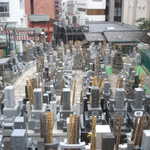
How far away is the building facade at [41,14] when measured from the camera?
44781 millimetres

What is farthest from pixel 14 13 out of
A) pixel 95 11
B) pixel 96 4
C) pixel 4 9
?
pixel 95 11

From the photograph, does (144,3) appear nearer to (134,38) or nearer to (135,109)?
(134,38)

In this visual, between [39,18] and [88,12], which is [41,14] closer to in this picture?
[39,18]

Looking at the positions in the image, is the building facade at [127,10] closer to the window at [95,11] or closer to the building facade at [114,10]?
the building facade at [114,10]

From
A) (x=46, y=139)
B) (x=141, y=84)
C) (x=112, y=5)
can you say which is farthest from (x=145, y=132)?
(x=112, y=5)

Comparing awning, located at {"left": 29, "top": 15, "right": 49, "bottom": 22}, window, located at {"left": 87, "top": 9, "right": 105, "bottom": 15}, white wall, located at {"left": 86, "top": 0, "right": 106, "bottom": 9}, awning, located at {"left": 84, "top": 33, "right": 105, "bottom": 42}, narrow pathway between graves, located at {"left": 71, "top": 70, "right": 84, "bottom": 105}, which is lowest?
narrow pathway between graves, located at {"left": 71, "top": 70, "right": 84, "bottom": 105}

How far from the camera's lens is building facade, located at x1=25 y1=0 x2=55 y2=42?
44.8 m

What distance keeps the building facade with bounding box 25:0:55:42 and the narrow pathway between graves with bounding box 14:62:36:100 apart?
1233 cm

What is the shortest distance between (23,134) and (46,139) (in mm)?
1992

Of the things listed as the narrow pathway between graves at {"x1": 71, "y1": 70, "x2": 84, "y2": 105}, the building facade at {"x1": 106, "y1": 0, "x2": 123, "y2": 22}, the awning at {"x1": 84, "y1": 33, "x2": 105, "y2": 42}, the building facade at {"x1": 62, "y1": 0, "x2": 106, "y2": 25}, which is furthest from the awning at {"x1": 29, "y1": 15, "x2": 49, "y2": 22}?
the narrow pathway between graves at {"x1": 71, "y1": 70, "x2": 84, "y2": 105}

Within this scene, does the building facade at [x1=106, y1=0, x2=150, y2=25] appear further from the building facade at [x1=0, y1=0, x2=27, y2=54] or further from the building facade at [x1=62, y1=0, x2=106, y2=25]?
the building facade at [x1=0, y1=0, x2=27, y2=54]

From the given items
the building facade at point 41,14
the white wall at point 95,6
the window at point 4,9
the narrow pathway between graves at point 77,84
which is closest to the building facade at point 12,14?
the window at point 4,9

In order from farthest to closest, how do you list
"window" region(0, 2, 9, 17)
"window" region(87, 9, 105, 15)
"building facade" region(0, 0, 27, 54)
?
1. "window" region(87, 9, 105, 15)
2. "window" region(0, 2, 9, 17)
3. "building facade" region(0, 0, 27, 54)

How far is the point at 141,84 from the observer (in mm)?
23312
